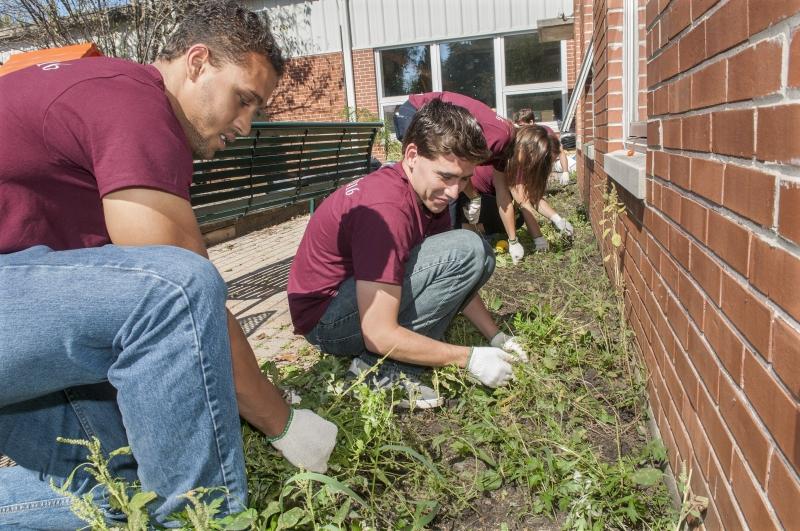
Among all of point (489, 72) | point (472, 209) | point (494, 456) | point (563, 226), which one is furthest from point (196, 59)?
point (489, 72)

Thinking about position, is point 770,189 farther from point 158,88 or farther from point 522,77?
point 522,77

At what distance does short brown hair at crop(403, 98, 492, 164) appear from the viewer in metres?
2.36

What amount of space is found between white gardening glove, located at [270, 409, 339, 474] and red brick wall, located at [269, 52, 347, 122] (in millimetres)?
12933

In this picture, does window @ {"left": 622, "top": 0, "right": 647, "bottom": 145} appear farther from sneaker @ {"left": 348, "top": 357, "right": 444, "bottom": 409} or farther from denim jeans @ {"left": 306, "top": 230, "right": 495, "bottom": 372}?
sneaker @ {"left": 348, "top": 357, "right": 444, "bottom": 409}

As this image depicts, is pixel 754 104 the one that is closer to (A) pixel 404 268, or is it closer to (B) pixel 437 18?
(A) pixel 404 268

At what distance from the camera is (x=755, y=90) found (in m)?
1.02

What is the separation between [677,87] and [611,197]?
4.99 ft

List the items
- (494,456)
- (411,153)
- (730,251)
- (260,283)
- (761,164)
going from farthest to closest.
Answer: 1. (260,283)
2. (411,153)
3. (494,456)
4. (730,251)
5. (761,164)

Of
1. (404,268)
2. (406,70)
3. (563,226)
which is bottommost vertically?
(563,226)

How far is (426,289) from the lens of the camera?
8.48 ft

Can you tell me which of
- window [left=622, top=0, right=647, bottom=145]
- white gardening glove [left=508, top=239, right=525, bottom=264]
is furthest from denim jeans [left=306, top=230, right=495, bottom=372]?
white gardening glove [left=508, top=239, right=525, bottom=264]

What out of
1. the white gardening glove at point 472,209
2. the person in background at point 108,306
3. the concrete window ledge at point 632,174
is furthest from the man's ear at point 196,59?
the white gardening glove at point 472,209

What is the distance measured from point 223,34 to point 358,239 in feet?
2.80

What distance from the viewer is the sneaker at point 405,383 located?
2383 mm
